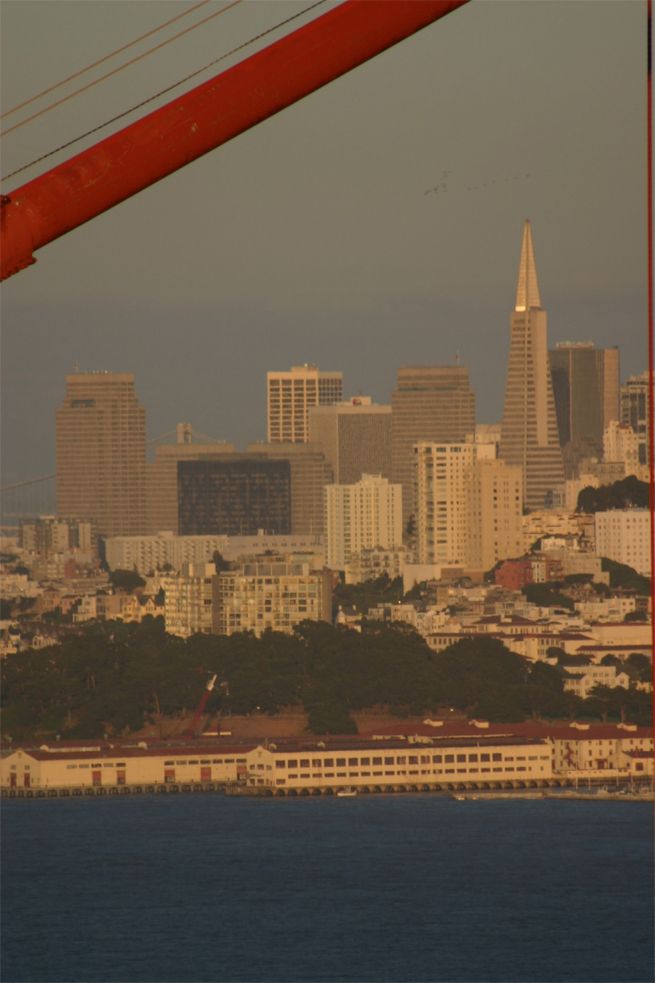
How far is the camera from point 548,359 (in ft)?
99.1

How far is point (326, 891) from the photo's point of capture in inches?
461

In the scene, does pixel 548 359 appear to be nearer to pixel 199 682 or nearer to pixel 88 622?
pixel 88 622

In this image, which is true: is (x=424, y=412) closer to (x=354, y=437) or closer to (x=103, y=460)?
(x=354, y=437)

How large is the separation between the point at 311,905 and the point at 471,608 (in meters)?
10.7

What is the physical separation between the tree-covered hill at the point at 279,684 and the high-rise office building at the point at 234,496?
11.7 metres

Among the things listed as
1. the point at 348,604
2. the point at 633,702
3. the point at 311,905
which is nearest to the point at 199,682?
the point at 633,702

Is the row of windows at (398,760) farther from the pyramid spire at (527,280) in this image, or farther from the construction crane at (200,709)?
the pyramid spire at (527,280)

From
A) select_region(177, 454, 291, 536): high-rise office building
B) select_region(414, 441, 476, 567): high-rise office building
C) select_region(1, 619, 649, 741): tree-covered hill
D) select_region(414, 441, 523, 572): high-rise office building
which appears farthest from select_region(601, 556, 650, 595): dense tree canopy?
select_region(177, 454, 291, 536): high-rise office building

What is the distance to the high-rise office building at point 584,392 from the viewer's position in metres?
29.8

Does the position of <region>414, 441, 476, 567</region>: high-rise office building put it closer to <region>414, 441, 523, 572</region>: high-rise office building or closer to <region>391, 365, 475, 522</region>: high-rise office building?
<region>414, 441, 523, 572</region>: high-rise office building

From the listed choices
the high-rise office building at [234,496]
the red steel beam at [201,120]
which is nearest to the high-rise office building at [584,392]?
the high-rise office building at [234,496]

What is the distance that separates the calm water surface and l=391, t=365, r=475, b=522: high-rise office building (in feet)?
45.3

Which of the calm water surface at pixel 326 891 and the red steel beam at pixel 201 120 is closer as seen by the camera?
the red steel beam at pixel 201 120

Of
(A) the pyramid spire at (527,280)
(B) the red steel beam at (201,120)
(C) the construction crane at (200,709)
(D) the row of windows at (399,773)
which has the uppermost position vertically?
(A) the pyramid spire at (527,280)
